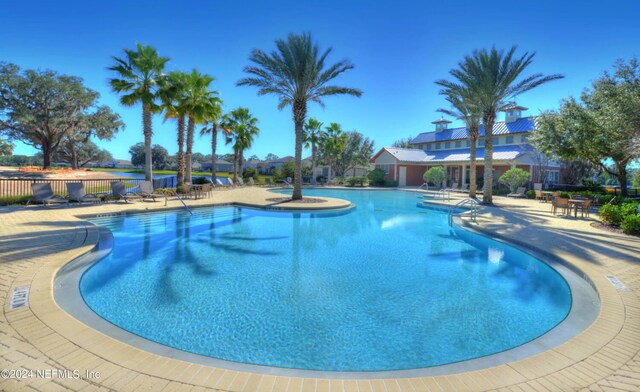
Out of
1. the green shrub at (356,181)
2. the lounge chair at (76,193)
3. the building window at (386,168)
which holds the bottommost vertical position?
the lounge chair at (76,193)

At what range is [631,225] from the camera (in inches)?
388

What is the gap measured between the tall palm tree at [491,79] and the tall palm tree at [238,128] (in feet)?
68.4

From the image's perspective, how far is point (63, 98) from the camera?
34.8 m

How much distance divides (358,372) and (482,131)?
42.3 metres

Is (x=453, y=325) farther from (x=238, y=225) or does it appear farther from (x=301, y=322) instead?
(x=238, y=225)

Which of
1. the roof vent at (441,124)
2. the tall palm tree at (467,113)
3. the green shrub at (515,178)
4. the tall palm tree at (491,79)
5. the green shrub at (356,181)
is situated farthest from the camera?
the roof vent at (441,124)

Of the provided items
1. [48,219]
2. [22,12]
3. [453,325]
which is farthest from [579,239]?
[22,12]

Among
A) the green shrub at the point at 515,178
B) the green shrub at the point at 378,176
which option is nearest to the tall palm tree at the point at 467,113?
the green shrub at the point at 515,178

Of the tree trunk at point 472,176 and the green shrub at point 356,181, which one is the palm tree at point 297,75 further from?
the green shrub at point 356,181

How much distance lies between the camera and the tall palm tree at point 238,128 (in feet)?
106

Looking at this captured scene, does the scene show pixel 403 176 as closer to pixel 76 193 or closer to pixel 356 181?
pixel 356 181

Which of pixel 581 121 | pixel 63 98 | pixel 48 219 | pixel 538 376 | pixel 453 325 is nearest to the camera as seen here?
pixel 538 376

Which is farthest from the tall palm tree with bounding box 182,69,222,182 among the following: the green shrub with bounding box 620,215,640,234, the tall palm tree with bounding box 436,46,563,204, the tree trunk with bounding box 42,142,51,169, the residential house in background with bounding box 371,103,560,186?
the tree trunk with bounding box 42,142,51,169

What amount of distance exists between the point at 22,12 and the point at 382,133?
45570mm
